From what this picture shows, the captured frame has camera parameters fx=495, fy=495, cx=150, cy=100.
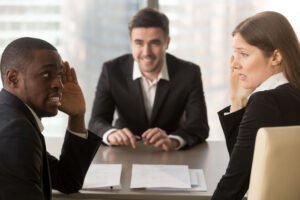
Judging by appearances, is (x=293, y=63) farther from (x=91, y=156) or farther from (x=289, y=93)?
(x=91, y=156)

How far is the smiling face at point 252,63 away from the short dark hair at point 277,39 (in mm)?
22

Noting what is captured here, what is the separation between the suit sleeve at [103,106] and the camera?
2.53 m

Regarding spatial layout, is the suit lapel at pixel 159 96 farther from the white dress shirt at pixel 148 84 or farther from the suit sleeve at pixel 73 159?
the suit sleeve at pixel 73 159

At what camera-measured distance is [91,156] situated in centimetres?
183

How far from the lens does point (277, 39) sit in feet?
5.32

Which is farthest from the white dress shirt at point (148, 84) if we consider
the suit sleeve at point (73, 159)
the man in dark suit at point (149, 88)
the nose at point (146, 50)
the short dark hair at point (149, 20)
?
the suit sleeve at point (73, 159)

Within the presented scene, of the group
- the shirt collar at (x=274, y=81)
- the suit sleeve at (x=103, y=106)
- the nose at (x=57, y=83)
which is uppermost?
the nose at (x=57, y=83)

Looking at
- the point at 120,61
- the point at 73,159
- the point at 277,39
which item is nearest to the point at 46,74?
the point at 73,159

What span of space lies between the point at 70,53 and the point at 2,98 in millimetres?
2412

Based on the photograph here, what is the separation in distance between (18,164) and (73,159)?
0.70 metres

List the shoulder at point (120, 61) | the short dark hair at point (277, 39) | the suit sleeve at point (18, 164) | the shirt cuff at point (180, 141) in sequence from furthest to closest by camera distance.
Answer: the shoulder at point (120, 61) < the shirt cuff at point (180, 141) < the short dark hair at point (277, 39) < the suit sleeve at point (18, 164)

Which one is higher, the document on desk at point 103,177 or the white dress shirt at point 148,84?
the white dress shirt at point 148,84

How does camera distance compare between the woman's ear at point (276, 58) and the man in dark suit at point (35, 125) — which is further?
the woman's ear at point (276, 58)

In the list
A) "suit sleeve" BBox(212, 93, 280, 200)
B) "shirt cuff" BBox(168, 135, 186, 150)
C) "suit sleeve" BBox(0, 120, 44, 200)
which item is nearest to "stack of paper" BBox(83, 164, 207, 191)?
"suit sleeve" BBox(212, 93, 280, 200)
